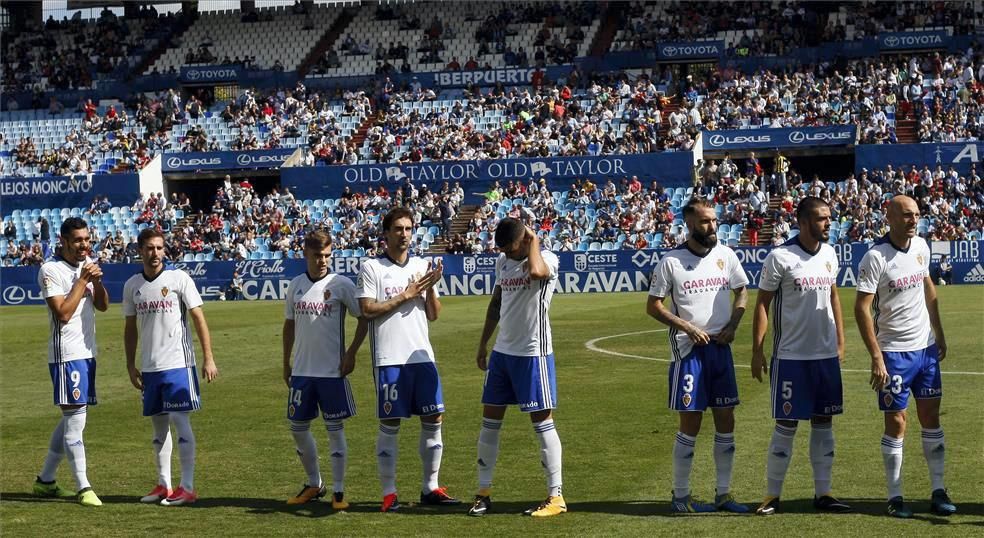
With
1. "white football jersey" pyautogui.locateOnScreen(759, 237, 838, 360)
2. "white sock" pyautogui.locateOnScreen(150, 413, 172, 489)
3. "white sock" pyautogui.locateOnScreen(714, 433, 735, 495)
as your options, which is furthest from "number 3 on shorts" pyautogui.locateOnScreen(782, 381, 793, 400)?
"white sock" pyautogui.locateOnScreen(150, 413, 172, 489)

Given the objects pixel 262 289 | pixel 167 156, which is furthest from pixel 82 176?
pixel 262 289

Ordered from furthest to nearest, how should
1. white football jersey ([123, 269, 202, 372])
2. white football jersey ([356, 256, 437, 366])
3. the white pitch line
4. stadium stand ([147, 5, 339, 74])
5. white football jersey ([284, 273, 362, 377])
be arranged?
stadium stand ([147, 5, 339, 74]) < the white pitch line < white football jersey ([123, 269, 202, 372]) < white football jersey ([284, 273, 362, 377]) < white football jersey ([356, 256, 437, 366])

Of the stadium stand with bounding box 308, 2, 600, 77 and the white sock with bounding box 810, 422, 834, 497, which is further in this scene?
the stadium stand with bounding box 308, 2, 600, 77

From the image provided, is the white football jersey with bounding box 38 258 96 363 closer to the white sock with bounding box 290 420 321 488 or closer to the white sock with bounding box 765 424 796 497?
the white sock with bounding box 290 420 321 488

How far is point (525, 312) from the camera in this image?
995cm

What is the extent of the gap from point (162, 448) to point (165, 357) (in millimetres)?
781

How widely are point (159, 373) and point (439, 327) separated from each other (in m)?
18.4

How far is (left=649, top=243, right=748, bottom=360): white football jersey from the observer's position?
9.78 m

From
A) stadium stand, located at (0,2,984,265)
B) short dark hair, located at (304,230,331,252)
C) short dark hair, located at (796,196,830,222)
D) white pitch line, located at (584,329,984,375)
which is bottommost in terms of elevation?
white pitch line, located at (584,329,984,375)

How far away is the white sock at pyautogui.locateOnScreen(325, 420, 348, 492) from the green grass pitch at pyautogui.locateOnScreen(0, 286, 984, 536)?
0.26 m

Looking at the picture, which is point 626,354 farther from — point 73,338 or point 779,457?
point 73,338

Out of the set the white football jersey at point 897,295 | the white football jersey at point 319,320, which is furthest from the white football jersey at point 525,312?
the white football jersey at point 897,295

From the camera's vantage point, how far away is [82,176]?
53438mm

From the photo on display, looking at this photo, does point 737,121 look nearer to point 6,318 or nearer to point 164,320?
point 6,318
